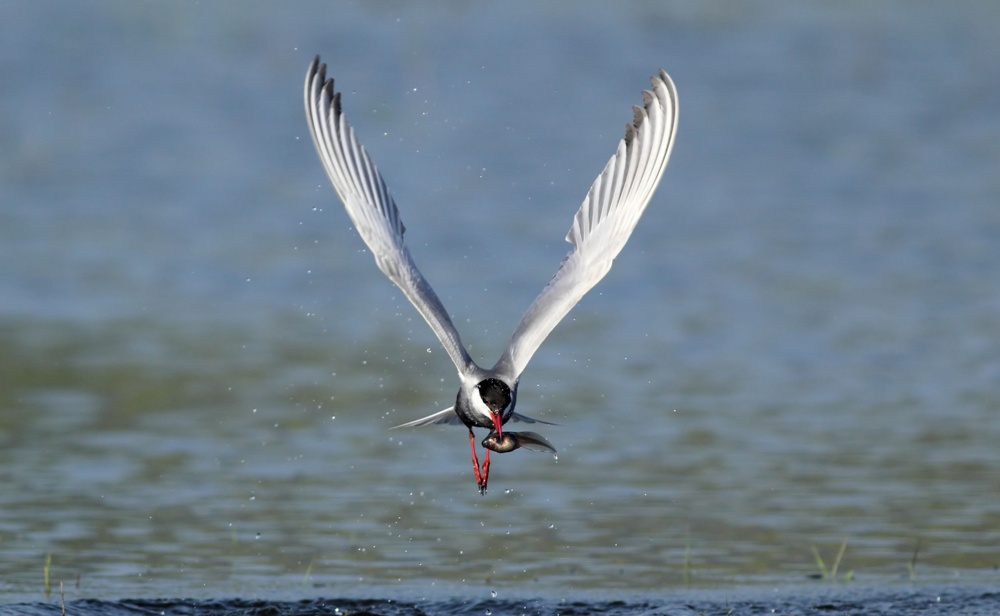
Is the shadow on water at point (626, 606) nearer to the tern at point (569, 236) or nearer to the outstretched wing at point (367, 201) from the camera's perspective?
the tern at point (569, 236)

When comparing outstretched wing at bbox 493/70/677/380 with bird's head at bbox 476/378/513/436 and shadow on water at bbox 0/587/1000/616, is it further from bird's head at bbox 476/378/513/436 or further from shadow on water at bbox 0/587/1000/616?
shadow on water at bbox 0/587/1000/616

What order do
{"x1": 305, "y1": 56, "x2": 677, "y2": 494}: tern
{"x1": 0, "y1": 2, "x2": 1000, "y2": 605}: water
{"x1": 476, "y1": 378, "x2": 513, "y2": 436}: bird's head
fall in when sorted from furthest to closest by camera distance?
{"x1": 0, "y1": 2, "x2": 1000, "y2": 605}: water, {"x1": 305, "y1": 56, "x2": 677, "y2": 494}: tern, {"x1": 476, "y1": 378, "x2": 513, "y2": 436}: bird's head

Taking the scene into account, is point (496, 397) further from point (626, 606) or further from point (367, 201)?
point (626, 606)

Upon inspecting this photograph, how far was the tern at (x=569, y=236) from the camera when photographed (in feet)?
22.2

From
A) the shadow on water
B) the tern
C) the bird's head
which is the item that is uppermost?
the tern

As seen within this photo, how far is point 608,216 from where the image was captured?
23.7 ft

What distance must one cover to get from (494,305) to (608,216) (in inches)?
217

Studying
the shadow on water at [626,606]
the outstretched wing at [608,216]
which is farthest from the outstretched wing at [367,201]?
the shadow on water at [626,606]

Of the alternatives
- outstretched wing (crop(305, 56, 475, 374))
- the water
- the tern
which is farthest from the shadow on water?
outstretched wing (crop(305, 56, 475, 374))

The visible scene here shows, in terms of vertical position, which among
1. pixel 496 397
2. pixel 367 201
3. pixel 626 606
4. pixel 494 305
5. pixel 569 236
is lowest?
pixel 626 606

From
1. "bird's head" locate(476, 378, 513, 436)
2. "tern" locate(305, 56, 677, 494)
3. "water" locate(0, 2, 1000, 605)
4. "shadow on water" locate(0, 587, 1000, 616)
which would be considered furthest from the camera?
"water" locate(0, 2, 1000, 605)

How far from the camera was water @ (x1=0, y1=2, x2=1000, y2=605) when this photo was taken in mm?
8281

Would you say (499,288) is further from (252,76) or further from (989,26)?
(989,26)

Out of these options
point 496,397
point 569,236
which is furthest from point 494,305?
point 496,397
